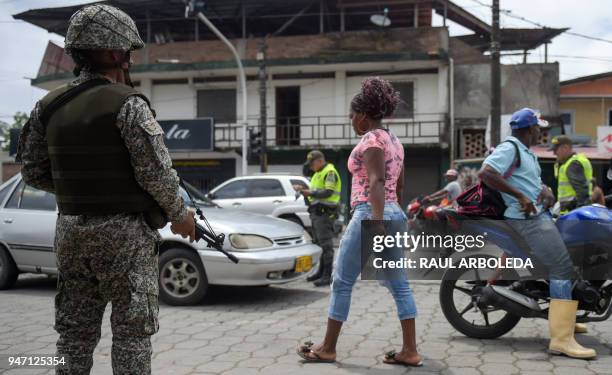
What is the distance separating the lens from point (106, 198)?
253cm

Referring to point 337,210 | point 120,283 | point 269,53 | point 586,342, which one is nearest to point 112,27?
point 120,283

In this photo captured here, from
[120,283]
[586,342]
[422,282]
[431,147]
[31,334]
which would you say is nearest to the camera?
[120,283]

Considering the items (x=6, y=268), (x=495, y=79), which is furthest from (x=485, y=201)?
(x=495, y=79)

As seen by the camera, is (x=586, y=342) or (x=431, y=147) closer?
(x=586, y=342)

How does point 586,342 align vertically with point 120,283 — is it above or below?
below

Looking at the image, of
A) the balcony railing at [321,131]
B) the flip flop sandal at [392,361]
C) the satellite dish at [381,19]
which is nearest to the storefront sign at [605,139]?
the balcony railing at [321,131]

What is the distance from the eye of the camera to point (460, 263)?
4711 millimetres

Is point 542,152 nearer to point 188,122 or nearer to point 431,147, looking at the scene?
point 431,147

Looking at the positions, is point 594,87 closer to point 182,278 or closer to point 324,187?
point 324,187

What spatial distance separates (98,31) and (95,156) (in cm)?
53

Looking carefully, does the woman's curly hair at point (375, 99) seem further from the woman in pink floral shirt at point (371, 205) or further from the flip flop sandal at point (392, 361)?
the flip flop sandal at point (392, 361)

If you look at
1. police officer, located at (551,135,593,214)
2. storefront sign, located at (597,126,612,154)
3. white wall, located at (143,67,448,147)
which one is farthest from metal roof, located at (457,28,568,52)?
police officer, located at (551,135,593,214)

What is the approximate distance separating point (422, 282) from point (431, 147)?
51.6 feet

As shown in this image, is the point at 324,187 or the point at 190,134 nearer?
the point at 324,187
